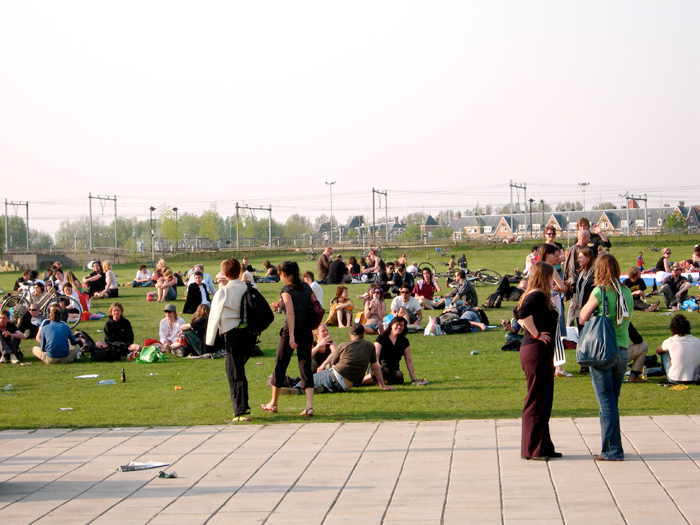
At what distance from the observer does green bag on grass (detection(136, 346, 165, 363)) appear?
547 inches

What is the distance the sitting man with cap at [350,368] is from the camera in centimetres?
1030

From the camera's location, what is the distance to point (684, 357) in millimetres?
9727

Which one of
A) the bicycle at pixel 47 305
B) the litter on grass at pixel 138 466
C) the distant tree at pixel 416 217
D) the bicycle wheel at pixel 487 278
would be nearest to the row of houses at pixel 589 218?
the distant tree at pixel 416 217

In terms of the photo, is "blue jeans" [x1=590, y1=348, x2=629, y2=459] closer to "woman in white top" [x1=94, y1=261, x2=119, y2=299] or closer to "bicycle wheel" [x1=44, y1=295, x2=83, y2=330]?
"bicycle wheel" [x1=44, y1=295, x2=83, y2=330]

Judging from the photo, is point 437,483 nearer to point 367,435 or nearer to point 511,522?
point 511,522

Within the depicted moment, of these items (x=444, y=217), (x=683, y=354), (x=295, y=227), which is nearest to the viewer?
(x=683, y=354)

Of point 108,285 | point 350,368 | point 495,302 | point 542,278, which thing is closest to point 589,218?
point 108,285

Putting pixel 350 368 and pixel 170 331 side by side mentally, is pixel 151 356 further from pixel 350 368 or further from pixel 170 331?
pixel 350 368

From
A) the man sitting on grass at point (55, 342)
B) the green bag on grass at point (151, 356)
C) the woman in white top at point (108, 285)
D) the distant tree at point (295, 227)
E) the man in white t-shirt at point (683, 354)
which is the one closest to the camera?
the man in white t-shirt at point (683, 354)

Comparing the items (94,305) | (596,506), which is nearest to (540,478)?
(596,506)

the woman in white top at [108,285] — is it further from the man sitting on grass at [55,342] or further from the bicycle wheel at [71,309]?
the man sitting on grass at [55,342]

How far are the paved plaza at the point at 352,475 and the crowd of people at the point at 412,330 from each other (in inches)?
21.2

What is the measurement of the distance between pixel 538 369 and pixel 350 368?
4.21 metres

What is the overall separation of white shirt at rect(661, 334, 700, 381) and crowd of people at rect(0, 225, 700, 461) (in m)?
0.01
